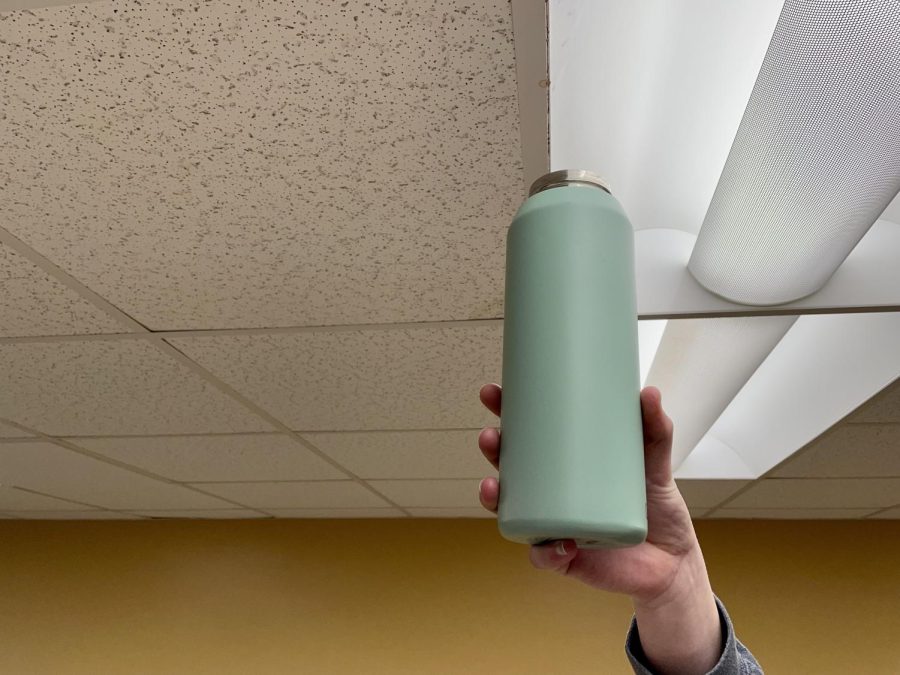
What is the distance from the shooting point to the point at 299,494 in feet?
9.07

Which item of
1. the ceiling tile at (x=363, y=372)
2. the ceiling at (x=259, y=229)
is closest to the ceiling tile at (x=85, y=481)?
the ceiling at (x=259, y=229)

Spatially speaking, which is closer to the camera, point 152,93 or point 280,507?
point 152,93

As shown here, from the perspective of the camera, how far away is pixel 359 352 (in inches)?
57.1

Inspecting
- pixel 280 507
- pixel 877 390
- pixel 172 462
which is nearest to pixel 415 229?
pixel 877 390

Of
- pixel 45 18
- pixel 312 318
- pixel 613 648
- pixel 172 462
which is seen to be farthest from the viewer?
pixel 613 648

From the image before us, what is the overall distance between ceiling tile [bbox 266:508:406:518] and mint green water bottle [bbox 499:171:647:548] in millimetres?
2687

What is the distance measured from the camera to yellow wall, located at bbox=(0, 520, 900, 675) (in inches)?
115

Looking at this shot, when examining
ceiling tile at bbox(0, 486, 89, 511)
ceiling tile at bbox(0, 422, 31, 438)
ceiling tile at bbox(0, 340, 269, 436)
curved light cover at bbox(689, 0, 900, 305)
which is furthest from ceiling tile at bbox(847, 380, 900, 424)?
ceiling tile at bbox(0, 486, 89, 511)

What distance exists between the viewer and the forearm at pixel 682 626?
0.70 m

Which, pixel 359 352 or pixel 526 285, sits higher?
pixel 359 352

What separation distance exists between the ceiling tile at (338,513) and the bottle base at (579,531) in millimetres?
2694

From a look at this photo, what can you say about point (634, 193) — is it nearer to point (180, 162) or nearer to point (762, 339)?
point (762, 339)

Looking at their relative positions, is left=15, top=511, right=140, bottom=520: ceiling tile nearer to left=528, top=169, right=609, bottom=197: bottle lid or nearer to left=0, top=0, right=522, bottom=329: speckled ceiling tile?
left=0, top=0, right=522, bottom=329: speckled ceiling tile

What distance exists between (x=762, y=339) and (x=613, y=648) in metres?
1.98
